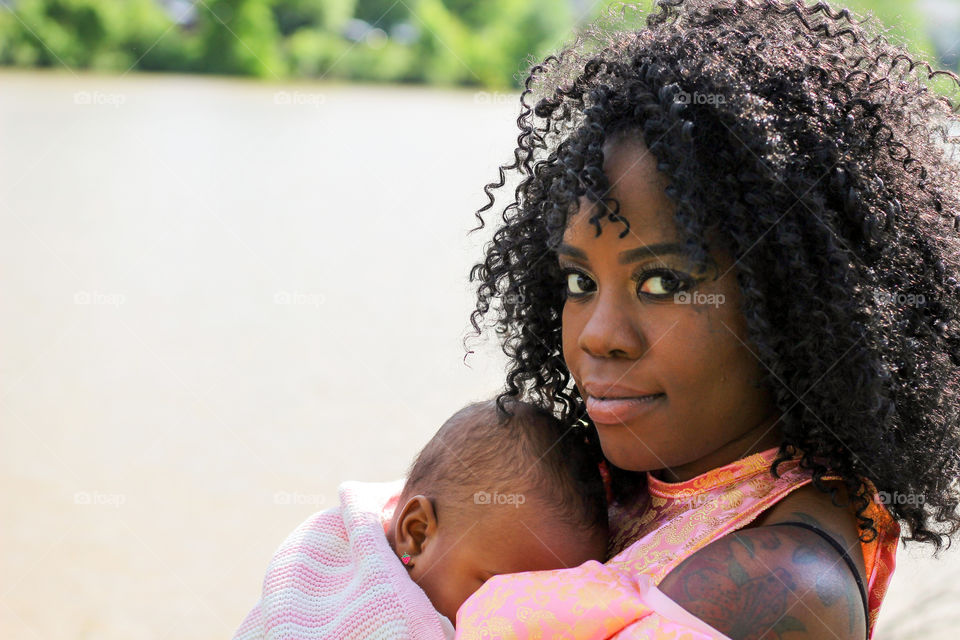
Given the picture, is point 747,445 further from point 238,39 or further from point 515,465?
point 238,39

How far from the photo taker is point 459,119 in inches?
803

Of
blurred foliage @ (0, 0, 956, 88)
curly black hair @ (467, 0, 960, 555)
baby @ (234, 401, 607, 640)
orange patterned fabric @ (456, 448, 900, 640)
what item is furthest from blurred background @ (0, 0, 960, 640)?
blurred foliage @ (0, 0, 956, 88)

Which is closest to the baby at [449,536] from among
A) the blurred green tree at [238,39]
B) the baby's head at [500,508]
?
the baby's head at [500,508]

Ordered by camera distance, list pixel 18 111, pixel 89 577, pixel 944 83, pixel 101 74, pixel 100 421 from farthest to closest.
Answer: pixel 101 74 → pixel 18 111 → pixel 100 421 → pixel 89 577 → pixel 944 83

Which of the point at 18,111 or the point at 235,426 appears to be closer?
the point at 235,426

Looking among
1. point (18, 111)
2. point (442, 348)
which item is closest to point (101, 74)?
point (18, 111)

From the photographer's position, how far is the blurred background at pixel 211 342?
4.35 metres

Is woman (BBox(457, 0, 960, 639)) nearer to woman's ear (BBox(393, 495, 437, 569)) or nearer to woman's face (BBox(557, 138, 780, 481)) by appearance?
woman's face (BBox(557, 138, 780, 481))

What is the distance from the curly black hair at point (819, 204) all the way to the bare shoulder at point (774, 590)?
0.59ft

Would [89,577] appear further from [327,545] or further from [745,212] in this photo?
[745,212]

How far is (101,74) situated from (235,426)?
25638mm

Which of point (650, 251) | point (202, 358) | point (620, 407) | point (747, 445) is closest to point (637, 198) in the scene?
point (650, 251)

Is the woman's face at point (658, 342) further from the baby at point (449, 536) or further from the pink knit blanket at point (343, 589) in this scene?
the pink knit blanket at point (343, 589)

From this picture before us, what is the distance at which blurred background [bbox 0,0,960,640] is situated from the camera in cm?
435
